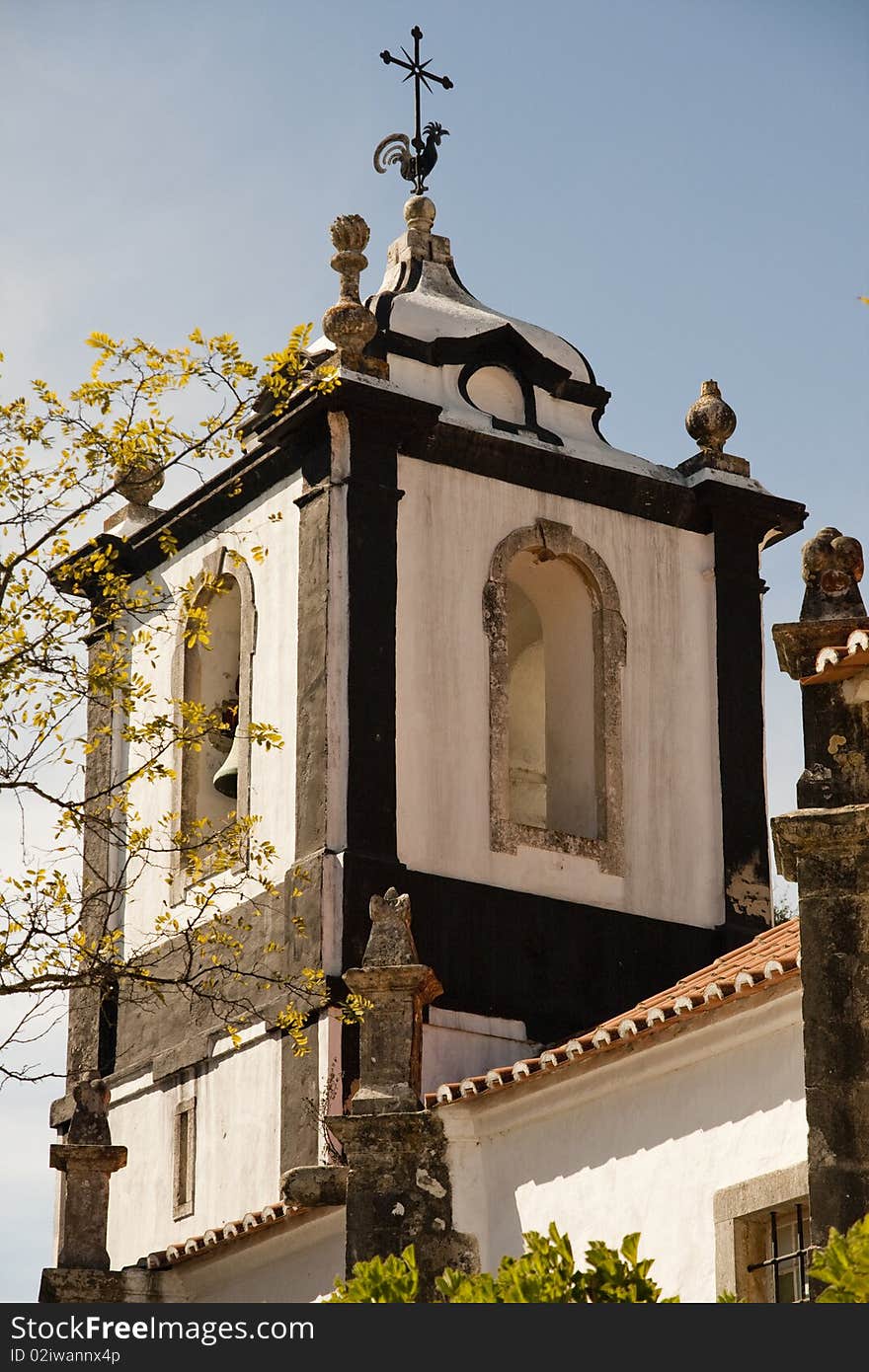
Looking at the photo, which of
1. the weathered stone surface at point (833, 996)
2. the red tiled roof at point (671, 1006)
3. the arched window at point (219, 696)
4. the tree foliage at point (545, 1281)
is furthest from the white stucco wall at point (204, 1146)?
the tree foliage at point (545, 1281)

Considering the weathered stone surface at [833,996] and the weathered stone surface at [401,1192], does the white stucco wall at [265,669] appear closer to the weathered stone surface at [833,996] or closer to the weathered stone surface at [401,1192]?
the weathered stone surface at [401,1192]

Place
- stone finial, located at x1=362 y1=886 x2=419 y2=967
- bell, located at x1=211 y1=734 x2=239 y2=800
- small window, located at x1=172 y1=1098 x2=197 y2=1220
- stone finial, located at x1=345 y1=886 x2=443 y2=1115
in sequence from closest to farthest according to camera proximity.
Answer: stone finial, located at x1=345 y1=886 x2=443 y2=1115, stone finial, located at x1=362 y1=886 x2=419 y2=967, small window, located at x1=172 y1=1098 x2=197 y2=1220, bell, located at x1=211 y1=734 x2=239 y2=800

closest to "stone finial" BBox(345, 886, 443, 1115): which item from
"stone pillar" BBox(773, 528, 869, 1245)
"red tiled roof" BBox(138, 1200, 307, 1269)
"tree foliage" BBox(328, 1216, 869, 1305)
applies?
"red tiled roof" BBox(138, 1200, 307, 1269)

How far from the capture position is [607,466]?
2197cm

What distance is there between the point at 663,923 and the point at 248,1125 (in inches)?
138

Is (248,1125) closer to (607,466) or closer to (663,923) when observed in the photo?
(663,923)

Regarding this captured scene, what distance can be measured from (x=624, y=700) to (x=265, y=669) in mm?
2815

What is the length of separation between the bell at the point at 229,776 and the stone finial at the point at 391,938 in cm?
398

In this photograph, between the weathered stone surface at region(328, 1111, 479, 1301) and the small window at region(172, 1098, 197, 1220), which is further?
the small window at region(172, 1098, 197, 1220)

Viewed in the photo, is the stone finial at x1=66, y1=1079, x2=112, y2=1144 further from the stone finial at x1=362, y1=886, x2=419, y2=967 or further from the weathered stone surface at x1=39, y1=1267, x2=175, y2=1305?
the stone finial at x1=362, y1=886, x2=419, y2=967

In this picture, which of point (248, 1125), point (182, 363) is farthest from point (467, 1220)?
point (182, 363)

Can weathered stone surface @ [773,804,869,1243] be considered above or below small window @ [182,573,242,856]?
below

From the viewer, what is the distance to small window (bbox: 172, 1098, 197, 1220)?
2064cm

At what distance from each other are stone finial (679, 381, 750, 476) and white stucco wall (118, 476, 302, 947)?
3.58 meters
